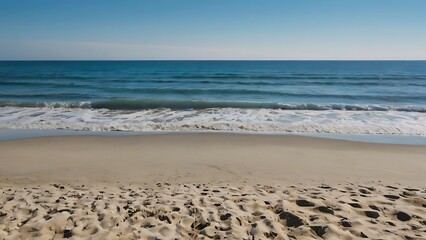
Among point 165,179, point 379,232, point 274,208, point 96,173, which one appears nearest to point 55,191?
point 96,173

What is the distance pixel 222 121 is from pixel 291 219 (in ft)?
35.1

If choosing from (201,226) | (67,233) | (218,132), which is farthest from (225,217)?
(218,132)

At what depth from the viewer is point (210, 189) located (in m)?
6.02

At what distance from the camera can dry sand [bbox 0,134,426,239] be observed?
4.21 metres

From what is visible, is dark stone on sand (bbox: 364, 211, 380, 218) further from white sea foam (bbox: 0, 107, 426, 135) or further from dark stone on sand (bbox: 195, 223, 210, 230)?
white sea foam (bbox: 0, 107, 426, 135)

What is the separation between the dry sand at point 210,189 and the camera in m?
4.21

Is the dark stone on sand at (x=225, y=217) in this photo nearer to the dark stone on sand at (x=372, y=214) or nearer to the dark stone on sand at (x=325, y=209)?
the dark stone on sand at (x=325, y=209)

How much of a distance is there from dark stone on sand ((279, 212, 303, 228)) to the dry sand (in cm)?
1

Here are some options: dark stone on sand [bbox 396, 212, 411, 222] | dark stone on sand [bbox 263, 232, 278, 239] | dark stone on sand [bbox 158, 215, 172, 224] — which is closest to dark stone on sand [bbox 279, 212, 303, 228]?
dark stone on sand [bbox 263, 232, 278, 239]

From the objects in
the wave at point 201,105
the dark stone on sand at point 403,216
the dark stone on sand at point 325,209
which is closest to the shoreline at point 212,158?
the dark stone on sand at point 325,209

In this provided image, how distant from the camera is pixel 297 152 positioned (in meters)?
9.47

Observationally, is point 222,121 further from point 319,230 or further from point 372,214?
point 319,230

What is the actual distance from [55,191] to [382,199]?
5.38 metres

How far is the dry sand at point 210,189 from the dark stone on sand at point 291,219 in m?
0.01
